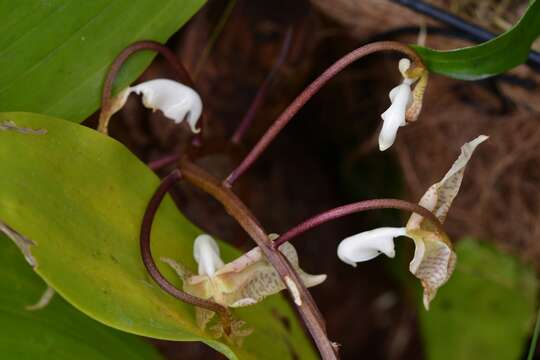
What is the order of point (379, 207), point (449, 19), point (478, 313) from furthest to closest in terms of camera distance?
point (478, 313) < point (449, 19) < point (379, 207)

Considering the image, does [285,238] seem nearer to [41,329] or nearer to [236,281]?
[236,281]

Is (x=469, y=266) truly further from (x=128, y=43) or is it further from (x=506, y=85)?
(x=128, y=43)

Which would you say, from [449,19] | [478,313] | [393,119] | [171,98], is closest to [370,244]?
[393,119]

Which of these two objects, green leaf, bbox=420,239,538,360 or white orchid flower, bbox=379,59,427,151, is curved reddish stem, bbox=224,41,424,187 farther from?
green leaf, bbox=420,239,538,360

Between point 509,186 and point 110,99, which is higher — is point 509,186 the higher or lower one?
the lower one

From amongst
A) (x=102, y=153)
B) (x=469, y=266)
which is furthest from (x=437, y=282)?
(x=469, y=266)

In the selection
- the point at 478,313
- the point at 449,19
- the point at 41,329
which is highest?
the point at 449,19
